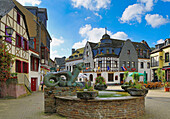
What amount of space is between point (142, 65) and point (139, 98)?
1532 inches

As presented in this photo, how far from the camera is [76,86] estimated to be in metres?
8.74

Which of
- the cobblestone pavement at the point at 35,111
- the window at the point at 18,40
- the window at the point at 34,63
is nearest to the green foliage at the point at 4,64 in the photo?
the cobblestone pavement at the point at 35,111

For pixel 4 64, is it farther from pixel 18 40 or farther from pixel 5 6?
pixel 5 6

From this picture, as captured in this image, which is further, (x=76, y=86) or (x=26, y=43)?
(x=26, y=43)

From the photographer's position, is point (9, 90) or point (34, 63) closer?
point (9, 90)

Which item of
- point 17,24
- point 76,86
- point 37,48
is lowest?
point 76,86

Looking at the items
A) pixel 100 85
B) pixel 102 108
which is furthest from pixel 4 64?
pixel 102 108

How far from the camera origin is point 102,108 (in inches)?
269

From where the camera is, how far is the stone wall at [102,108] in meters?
6.82

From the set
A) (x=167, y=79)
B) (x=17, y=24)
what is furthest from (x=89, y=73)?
(x=17, y=24)

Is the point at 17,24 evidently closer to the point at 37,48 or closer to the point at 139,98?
the point at 37,48

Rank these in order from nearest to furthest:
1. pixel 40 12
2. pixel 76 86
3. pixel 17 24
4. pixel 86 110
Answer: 1. pixel 86 110
2. pixel 76 86
3. pixel 17 24
4. pixel 40 12

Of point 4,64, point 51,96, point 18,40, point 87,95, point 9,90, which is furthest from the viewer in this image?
point 18,40

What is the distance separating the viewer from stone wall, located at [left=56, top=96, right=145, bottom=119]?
6.82 metres
